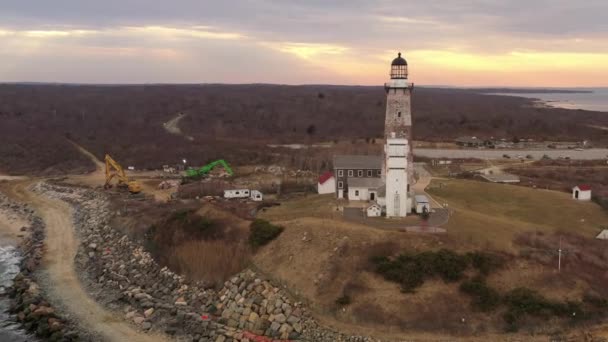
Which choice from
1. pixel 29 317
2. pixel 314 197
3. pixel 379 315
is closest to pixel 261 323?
pixel 379 315

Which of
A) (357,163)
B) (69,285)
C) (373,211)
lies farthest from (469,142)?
(69,285)

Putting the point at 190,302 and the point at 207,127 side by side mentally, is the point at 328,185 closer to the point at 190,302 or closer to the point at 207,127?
the point at 190,302

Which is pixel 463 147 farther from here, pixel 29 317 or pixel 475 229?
pixel 29 317

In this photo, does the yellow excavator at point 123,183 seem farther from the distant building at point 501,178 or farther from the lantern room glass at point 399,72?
the distant building at point 501,178

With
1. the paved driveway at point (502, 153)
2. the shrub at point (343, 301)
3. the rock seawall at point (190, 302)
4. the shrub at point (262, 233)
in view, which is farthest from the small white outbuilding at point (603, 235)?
the paved driveway at point (502, 153)

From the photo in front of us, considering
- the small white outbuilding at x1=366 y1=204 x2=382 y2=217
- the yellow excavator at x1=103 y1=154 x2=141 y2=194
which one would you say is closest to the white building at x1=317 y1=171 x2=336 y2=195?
the small white outbuilding at x1=366 y1=204 x2=382 y2=217

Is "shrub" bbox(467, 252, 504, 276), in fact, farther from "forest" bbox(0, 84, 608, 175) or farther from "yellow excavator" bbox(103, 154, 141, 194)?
"forest" bbox(0, 84, 608, 175)
